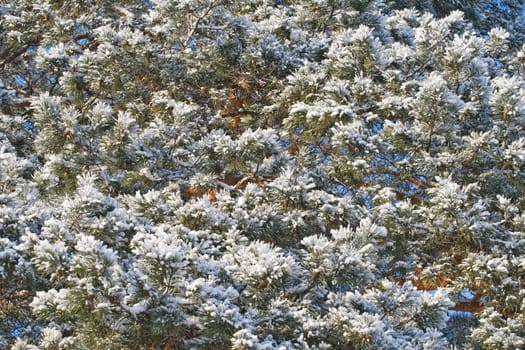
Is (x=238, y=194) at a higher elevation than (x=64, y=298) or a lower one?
lower

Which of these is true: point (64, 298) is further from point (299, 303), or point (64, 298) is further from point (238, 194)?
point (238, 194)

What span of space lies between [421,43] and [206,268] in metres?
2.23

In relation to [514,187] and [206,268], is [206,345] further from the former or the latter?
[514,187]

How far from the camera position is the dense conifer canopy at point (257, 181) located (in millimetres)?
2916

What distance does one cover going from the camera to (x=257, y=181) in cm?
415

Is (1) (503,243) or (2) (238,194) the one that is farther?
(2) (238,194)

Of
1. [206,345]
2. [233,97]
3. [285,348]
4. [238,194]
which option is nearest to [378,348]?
[285,348]

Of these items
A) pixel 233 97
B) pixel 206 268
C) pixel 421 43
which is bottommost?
pixel 233 97

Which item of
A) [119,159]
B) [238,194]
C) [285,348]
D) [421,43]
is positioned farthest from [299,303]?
[421,43]

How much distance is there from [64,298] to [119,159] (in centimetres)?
128

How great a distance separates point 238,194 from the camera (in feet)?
13.1

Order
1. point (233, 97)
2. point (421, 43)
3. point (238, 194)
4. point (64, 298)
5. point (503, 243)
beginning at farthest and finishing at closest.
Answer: point (233, 97) < point (421, 43) < point (238, 194) < point (503, 243) < point (64, 298)

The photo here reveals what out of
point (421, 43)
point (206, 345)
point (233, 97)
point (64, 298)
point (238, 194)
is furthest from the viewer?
point (233, 97)

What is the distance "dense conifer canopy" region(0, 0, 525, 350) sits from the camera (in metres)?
2.92
